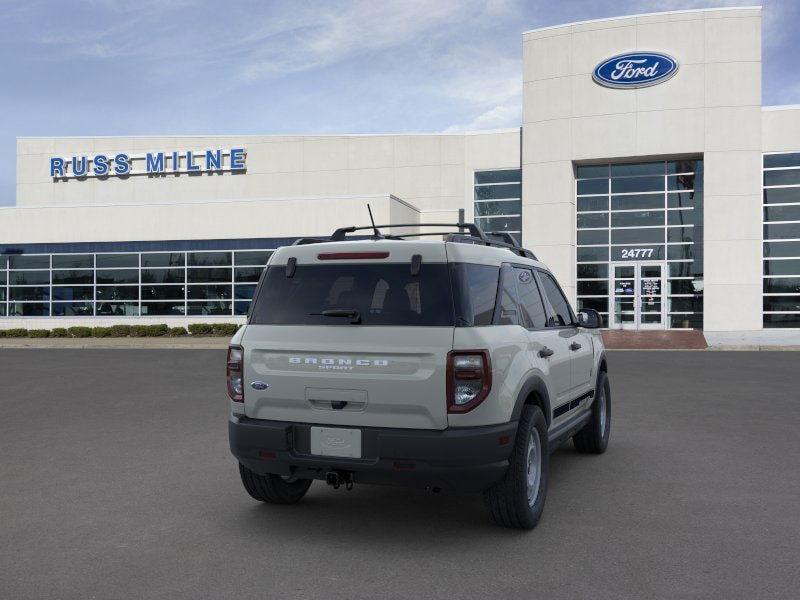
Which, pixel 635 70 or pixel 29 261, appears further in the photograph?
pixel 29 261

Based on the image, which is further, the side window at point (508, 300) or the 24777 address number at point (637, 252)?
the 24777 address number at point (637, 252)

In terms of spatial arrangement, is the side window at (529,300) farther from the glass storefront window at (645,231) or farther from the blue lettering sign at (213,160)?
the blue lettering sign at (213,160)

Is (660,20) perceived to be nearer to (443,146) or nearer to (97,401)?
(443,146)

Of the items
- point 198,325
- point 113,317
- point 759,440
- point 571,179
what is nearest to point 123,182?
point 113,317

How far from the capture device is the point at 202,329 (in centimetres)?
3045

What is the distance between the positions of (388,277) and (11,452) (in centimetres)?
518


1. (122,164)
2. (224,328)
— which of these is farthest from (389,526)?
(122,164)

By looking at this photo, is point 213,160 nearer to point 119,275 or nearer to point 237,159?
point 237,159

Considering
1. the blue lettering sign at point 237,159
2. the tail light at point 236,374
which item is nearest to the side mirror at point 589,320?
the tail light at point 236,374

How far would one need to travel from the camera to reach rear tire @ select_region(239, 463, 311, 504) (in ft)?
18.3

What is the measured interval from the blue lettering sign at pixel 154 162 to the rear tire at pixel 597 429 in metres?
33.0

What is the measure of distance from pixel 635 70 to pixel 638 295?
8426mm

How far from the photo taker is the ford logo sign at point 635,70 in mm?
28562

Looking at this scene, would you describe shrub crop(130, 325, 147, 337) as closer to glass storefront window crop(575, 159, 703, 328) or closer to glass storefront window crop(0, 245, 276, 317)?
glass storefront window crop(0, 245, 276, 317)
